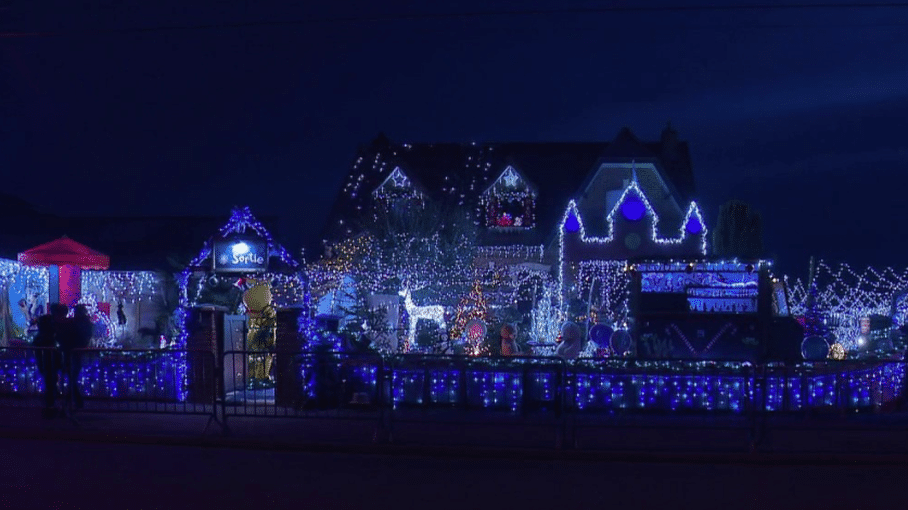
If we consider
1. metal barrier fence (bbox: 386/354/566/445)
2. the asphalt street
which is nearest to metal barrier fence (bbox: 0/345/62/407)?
the asphalt street

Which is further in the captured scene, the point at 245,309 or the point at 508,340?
the point at 245,309

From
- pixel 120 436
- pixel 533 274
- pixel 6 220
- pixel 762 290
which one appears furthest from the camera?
pixel 6 220

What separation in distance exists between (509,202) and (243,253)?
13.7 metres

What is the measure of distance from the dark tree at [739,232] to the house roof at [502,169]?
8177mm

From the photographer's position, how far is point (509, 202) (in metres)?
32.1

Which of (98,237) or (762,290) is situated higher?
(98,237)

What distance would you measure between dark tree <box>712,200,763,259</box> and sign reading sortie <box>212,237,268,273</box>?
1031 cm

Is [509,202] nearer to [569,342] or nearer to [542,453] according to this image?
[569,342]

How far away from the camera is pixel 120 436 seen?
1320cm

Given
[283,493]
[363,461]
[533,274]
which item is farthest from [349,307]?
[283,493]

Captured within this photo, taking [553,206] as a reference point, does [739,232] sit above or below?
below

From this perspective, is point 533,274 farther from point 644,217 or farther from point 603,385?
point 603,385

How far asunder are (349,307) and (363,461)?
1250 centimetres

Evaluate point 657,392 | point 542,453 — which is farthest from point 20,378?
point 657,392
